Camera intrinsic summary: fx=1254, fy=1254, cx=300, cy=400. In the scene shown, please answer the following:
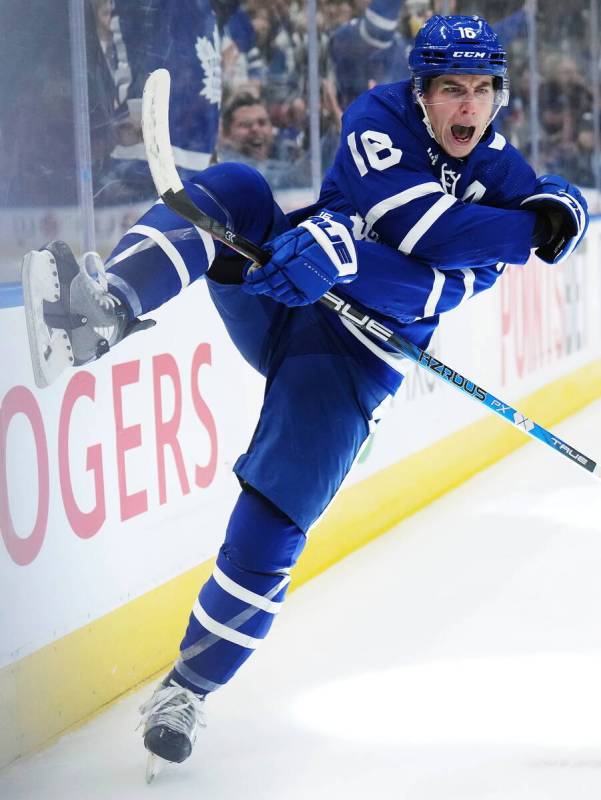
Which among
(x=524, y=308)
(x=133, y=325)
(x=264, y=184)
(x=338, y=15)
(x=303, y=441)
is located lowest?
(x=524, y=308)

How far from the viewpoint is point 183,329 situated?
2557 mm

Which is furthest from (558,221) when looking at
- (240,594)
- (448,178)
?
(240,594)

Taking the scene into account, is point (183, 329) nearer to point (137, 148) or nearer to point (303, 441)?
point (137, 148)

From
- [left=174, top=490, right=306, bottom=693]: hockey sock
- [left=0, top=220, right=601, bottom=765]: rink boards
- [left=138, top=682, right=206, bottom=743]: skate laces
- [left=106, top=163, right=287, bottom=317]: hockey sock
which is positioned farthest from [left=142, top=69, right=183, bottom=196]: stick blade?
[left=138, top=682, right=206, bottom=743]: skate laces

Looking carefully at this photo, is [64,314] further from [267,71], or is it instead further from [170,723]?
[267,71]

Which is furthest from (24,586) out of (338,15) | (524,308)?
(524,308)

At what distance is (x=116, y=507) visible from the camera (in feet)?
7.55

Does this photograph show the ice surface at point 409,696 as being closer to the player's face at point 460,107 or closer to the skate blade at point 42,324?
the skate blade at point 42,324

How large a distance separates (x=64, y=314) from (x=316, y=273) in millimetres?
376

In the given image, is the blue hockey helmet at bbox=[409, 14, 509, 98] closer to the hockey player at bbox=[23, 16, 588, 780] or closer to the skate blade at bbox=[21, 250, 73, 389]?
the hockey player at bbox=[23, 16, 588, 780]

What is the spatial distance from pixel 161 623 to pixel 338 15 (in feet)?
A: 5.67

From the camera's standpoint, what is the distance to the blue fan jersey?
1884 millimetres

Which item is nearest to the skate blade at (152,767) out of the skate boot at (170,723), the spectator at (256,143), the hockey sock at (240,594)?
the skate boot at (170,723)

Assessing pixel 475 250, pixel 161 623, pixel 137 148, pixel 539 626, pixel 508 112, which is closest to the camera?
pixel 475 250
